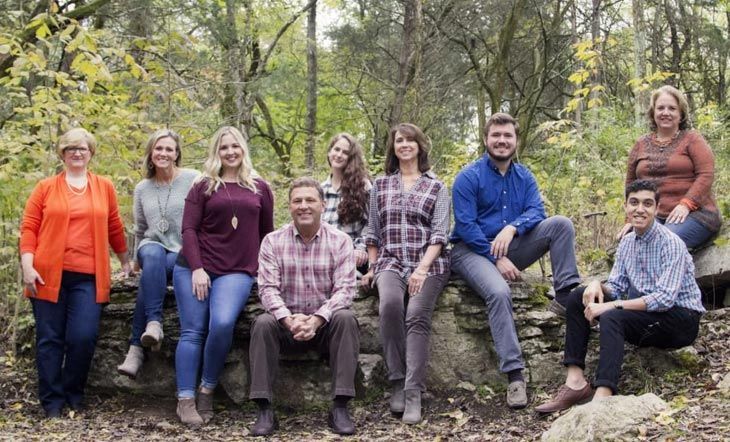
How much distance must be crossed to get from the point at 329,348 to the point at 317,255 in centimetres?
65

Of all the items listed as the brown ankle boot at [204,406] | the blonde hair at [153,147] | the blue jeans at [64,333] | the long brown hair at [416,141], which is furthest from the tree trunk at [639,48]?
the blue jeans at [64,333]

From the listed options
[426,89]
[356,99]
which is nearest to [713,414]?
[426,89]

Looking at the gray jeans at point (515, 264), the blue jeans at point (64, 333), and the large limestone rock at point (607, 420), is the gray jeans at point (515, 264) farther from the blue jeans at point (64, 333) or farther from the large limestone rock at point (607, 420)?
the blue jeans at point (64, 333)

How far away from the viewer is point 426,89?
11.8 m

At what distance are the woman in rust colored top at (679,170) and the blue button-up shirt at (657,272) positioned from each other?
0.66m

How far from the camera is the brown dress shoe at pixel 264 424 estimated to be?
462 centimetres

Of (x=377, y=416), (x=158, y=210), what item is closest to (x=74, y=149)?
(x=158, y=210)

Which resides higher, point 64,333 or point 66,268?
point 66,268

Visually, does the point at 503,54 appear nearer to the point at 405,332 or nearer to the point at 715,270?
the point at 715,270

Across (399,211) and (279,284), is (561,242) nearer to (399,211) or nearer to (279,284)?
(399,211)

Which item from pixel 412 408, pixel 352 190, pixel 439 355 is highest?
pixel 352 190

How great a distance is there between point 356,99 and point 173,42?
11232 millimetres

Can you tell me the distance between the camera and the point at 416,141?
5.18 m

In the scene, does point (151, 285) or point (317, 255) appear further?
point (151, 285)
